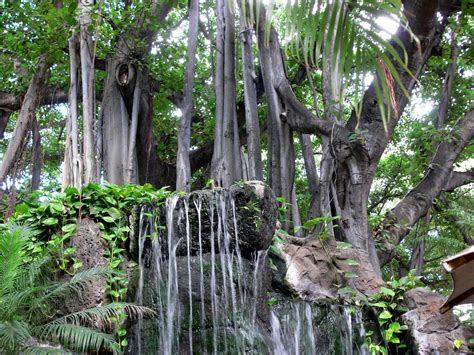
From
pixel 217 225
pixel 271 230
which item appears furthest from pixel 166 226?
pixel 271 230

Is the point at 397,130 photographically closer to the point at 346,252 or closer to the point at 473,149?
the point at 473,149

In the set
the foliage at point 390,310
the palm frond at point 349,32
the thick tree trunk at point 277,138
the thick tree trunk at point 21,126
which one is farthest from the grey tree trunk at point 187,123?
the palm frond at point 349,32

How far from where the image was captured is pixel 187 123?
8008mm

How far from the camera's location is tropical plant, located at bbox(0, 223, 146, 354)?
392cm

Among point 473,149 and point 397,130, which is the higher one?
point 397,130

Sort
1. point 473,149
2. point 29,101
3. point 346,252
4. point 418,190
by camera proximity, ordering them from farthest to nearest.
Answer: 1. point 473,149
2. point 418,190
3. point 29,101
4. point 346,252

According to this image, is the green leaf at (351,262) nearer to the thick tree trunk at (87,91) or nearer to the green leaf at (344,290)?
the green leaf at (344,290)

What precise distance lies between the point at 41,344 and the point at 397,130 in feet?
29.9

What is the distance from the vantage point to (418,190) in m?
8.20

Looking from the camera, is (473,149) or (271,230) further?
(473,149)

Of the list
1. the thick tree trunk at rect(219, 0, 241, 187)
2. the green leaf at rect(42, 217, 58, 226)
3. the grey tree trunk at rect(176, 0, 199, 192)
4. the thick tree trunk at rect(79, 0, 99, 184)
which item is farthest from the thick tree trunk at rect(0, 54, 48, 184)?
the thick tree trunk at rect(219, 0, 241, 187)

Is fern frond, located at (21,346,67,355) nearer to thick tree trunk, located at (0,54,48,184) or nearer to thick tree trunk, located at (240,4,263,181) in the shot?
thick tree trunk, located at (0,54,48,184)

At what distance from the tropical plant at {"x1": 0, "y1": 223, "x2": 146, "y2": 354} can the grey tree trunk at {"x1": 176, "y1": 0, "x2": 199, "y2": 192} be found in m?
Result: 2.84

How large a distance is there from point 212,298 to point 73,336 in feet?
4.02
